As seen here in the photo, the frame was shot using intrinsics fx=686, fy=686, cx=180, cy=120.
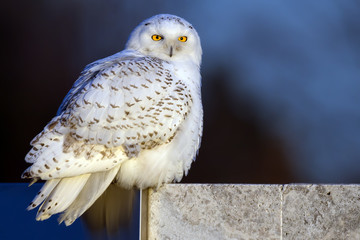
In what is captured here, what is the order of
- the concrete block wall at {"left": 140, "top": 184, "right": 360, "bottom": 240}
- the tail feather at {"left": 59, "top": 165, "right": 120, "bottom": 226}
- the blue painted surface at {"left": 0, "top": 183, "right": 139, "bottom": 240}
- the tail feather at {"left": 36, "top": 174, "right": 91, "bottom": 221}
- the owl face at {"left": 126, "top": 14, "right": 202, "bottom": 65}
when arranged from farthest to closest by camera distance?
the owl face at {"left": 126, "top": 14, "right": 202, "bottom": 65} < the blue painted surface at {"left": 0, "top": 183, "right": 139, "bottom": 240} < the tail feather at {"left": 59, "top": 165, "right": 120, "bottom": 226} < the tail feather at {"left": 36, "top": 174, "right": 91, "bottom": 221} < the concrete block wall at {"left": 140, "top": 184, "right": 360, "bottom": 240}

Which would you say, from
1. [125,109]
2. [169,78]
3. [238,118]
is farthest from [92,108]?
[238,118]

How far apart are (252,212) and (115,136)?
760 mm

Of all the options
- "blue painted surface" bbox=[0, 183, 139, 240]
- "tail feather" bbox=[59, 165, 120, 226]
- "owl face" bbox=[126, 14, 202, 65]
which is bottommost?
"blue painted surface" bbox=[0, 183, 139, 240]

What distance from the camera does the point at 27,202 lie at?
3.53m

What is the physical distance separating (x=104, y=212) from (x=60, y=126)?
50 cm

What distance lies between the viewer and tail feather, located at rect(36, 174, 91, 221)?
10.5 ft

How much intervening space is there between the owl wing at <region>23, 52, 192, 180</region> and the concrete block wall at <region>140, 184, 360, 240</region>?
0.29 metres

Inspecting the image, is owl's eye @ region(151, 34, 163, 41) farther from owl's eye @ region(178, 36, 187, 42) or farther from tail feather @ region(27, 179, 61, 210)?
tail feather @ region(27, 179, 61, 210)

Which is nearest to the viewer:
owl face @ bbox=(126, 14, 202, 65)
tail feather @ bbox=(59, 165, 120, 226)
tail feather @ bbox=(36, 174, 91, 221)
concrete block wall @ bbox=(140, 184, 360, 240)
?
concrete block wall @ bbox=(140, 184, 360, 240)

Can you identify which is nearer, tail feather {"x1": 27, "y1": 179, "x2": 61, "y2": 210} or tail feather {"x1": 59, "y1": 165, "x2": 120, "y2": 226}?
tail feather {"x1": 27, "y1": 179, "x2": 61, "y2": 210}

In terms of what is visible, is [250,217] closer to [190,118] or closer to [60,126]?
[190,118]

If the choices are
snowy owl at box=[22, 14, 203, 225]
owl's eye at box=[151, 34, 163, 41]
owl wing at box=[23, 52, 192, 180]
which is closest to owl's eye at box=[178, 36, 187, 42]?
owl's eye at box=[151, 34, 163, 41]

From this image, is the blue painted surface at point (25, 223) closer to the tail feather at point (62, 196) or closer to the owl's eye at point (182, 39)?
the tail feather at point (62, 196)

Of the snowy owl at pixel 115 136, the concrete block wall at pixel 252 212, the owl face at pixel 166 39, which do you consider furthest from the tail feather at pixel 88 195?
the owl face at pixel 166 39
